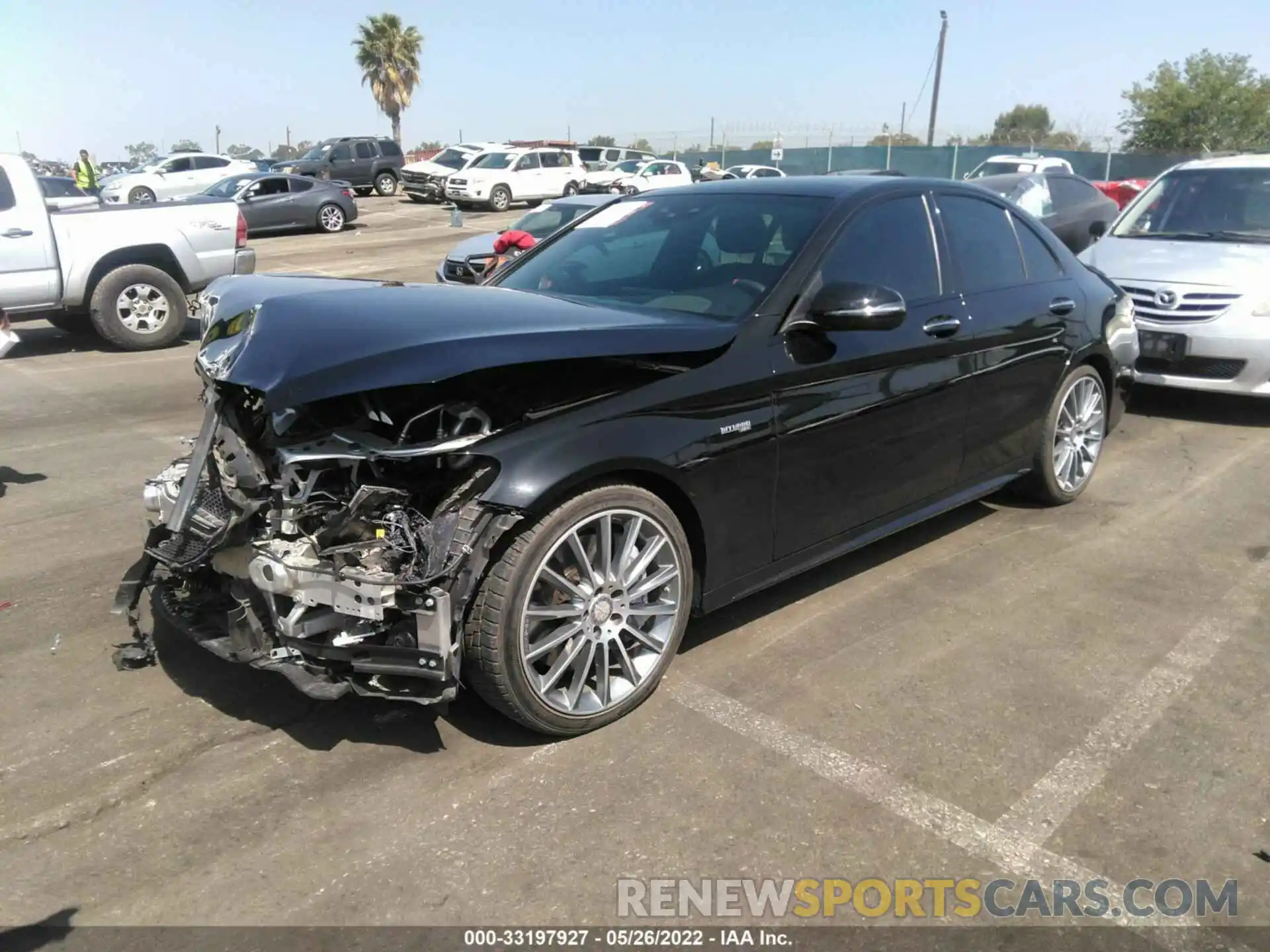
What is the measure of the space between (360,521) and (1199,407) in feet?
24.7

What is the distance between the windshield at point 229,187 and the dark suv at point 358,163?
8249mm

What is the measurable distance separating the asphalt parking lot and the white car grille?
9.51 ft

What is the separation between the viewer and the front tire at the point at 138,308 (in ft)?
33.9

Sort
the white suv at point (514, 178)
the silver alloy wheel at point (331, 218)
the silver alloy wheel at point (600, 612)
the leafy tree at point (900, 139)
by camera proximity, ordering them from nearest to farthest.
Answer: the silver alloy wheel at point (600, 612) → the silver alloy wheel at point (331, 218) → the white suv at point (514, 178) → the leafy tree at point (900, 139)

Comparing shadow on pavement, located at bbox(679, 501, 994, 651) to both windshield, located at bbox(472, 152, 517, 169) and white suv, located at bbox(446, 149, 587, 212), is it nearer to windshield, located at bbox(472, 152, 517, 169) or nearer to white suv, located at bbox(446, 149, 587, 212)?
white suv, located at bbox(446, 149, 587, 212)

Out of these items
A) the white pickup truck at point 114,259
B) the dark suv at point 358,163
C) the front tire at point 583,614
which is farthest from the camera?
the dark suv at point 358,163

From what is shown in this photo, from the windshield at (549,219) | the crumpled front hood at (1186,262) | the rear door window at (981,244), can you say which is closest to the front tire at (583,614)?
the rear door window at (981,244)

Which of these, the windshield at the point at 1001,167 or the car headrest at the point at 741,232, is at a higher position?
the windshield at the point at 1001,167

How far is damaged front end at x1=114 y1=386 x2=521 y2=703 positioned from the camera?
290 centimetres

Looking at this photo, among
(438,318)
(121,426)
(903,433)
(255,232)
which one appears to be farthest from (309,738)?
(255,232)

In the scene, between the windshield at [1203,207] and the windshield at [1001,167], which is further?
the windshield at [1001,167]

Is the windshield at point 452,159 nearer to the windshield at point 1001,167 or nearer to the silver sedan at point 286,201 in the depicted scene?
the silver sedan at point 286,201

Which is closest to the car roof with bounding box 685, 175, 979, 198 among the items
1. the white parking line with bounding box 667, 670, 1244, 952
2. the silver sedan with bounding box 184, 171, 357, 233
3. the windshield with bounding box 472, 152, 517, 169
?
the white parking line with bounding box 667, 670, 1244, 952

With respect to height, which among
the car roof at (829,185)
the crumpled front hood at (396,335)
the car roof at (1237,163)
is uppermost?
the car roof at (1237,163)
